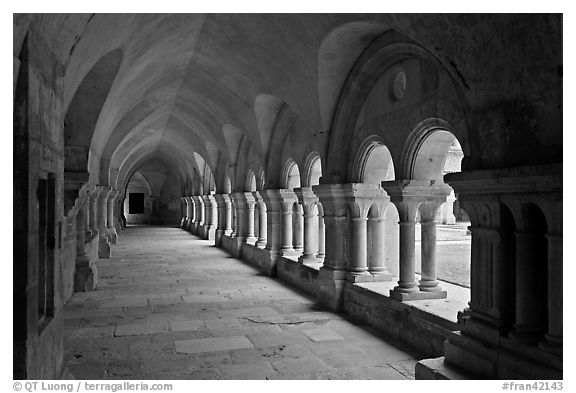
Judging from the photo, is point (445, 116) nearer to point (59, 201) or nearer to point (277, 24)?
point (277, 24)

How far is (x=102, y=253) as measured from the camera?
44.1 ft

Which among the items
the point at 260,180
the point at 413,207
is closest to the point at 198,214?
the point at 260,180

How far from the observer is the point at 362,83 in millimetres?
6539

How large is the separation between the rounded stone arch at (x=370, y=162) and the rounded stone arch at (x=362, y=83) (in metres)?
0.25

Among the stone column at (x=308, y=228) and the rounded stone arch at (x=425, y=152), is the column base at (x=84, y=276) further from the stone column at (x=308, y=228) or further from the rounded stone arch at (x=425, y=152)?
the rounded stone arch at (x=425, y=152)

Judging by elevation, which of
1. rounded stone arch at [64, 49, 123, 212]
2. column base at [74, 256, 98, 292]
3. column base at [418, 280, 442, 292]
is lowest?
column base at [74, 256, 98, 292]

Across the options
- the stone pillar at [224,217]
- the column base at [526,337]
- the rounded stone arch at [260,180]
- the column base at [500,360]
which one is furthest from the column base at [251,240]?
the column base at [526,337]

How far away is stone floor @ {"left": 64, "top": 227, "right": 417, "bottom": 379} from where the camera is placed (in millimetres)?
4633

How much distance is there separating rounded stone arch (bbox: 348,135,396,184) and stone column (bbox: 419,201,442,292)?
1054mm

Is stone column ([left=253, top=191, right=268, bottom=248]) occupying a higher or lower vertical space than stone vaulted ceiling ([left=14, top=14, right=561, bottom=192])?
lower

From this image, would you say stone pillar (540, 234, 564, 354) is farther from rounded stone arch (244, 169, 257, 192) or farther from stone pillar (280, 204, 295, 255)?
rounded stone arch (244, 169, 257, 192)

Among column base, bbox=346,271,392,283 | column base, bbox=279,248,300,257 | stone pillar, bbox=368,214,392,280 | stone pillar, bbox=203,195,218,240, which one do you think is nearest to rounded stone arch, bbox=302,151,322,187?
column base, bbox=279,248,300,257
